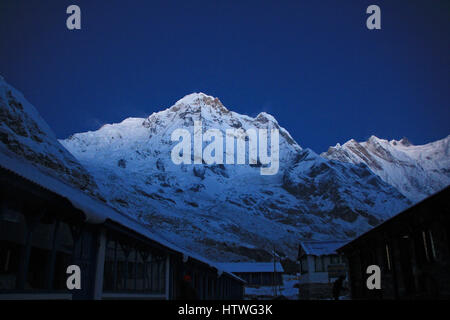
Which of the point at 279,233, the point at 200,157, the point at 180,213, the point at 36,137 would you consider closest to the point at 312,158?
the point at 200,157

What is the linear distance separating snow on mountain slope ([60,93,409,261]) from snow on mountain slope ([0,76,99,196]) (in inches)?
403

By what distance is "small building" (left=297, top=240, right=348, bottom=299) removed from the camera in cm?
3494

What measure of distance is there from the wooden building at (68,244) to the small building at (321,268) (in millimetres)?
18179

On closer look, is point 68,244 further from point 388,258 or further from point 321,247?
point 321,247

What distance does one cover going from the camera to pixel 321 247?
3697 cm

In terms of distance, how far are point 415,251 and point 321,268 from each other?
2496 cm

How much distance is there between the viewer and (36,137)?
113625mm

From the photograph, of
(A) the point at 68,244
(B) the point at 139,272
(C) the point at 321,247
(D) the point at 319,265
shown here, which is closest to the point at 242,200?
(C) the point at 321,247

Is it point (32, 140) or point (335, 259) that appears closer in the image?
point (335, 259)

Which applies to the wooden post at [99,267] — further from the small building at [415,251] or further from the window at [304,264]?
the window at [304,264]

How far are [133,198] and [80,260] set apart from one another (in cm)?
11061

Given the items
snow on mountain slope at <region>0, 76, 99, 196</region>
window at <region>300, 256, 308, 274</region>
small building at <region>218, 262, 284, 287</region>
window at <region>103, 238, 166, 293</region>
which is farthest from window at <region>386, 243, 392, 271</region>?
snow on mountain slope at <region>0, 76, 99, 196</region>

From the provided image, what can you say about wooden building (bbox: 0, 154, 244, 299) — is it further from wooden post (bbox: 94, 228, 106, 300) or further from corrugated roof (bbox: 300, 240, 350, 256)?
corrugated roof (bbox: 300, 240, 350, 256)
